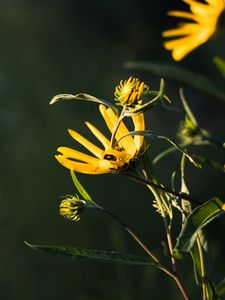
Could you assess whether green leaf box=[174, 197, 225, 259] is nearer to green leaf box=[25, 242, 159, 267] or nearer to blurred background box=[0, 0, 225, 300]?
green leaf box=[25, 242, 159, 267]

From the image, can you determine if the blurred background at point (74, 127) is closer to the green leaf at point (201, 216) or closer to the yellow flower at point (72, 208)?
the yellow flower at point (72, 208)

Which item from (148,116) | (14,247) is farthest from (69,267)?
(148,116)

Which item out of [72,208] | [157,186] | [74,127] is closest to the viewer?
[157,186]

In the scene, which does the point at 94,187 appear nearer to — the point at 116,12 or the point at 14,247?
the point at 14,247

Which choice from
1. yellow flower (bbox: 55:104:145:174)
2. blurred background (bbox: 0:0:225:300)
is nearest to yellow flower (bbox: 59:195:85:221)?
yellow flower (bbox: 55:104:145:174)

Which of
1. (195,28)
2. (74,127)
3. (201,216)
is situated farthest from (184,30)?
(74,127)

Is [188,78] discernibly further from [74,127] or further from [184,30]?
[74,127]
